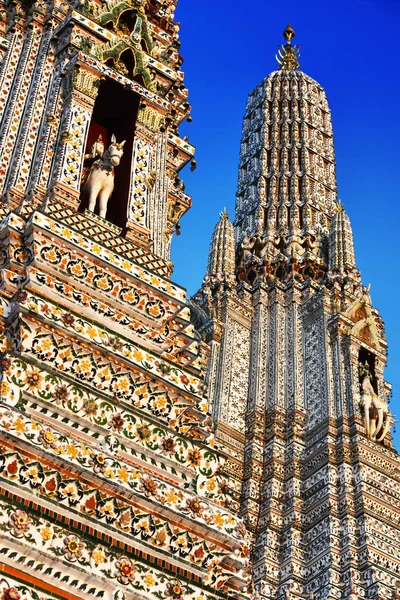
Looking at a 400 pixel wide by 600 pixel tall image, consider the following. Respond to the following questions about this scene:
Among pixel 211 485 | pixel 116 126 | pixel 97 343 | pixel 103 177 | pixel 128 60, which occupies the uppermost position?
pixel 128 60

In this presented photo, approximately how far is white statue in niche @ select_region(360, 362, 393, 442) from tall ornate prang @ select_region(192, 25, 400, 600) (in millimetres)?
29

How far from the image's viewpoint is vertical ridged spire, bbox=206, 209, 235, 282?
26.3 meters

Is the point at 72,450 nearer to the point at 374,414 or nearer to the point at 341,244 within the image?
the point at 374,414

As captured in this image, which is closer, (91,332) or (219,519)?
(219,519)

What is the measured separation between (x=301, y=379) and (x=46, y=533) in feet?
56.7

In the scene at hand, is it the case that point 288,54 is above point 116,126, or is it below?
above

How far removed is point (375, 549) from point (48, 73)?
11.2 metres

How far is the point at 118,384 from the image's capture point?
752 cm

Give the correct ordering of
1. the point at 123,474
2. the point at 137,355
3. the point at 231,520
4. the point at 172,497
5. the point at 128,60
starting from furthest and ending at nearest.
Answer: the point at 128,60, the point at 137,355, the point at 231,520, the point at 172,497, the point at 123,474

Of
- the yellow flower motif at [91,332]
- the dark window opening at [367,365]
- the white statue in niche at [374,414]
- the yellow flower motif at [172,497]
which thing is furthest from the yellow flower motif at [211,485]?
the dark window opening at [367,365]

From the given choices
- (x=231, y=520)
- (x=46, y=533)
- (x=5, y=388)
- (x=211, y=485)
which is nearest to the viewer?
(x=46, y=533)

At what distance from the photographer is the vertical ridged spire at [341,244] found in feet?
86.9

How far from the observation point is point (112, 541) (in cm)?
648

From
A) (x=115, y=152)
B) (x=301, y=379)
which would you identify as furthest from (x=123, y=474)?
(x=301, y=379)
